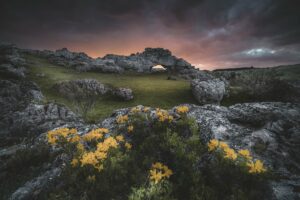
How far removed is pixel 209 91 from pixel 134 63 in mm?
67479

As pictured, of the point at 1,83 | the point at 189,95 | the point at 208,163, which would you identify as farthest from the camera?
the point at 189,95

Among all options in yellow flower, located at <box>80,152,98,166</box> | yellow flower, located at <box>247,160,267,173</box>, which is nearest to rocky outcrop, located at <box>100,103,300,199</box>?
yellow flower, located at <box>247,160,267,173</box>

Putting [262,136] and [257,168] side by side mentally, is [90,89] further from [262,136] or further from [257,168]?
[257,168]

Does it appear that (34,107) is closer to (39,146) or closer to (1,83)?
(39,146)

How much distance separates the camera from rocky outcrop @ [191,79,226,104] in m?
41.5

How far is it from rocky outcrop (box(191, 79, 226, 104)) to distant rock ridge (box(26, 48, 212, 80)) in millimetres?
4617

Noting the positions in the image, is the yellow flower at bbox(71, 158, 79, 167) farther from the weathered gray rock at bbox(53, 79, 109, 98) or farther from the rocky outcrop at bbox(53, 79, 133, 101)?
the rocky outcrop at bbox(53, 79, 133, 101)

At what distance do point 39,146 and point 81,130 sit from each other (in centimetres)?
120

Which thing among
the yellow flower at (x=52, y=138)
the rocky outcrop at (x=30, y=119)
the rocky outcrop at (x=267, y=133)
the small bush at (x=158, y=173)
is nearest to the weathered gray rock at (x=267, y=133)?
the rocky outcrop at (x=267, y=133)

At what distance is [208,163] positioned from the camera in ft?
11.0

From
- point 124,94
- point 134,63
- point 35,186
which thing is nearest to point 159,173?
point 35,186

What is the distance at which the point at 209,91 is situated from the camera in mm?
42031

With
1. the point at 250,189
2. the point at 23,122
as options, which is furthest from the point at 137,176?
the point at 23,122

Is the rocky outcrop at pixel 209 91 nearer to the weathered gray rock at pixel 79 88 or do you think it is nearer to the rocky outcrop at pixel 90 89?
the rocky outcrop at pixel 90 89
